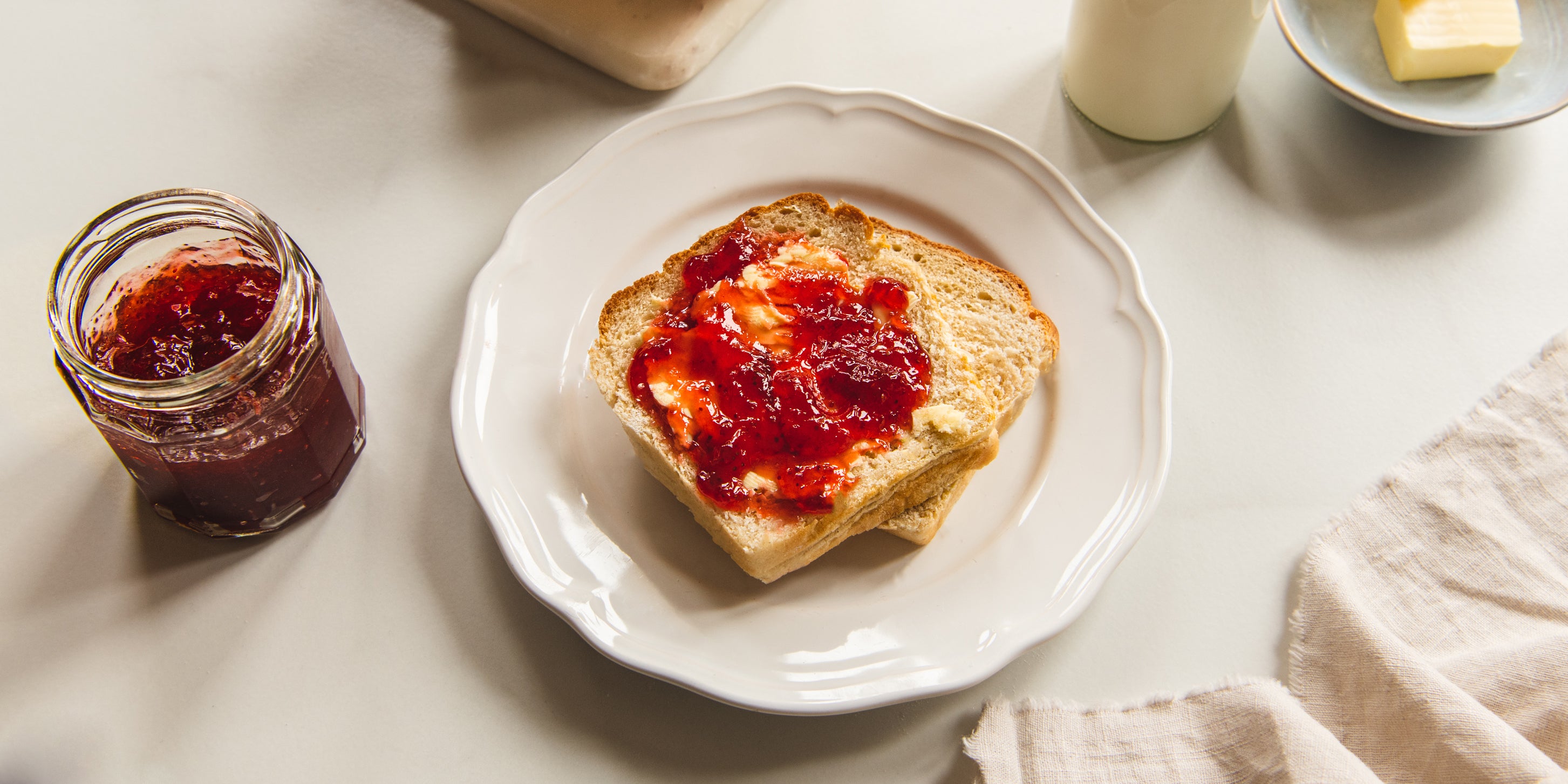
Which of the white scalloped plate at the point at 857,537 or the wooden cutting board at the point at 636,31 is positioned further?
the wooden cutting board at the point at 636,31

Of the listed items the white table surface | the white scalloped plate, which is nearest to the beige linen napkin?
the white table surface

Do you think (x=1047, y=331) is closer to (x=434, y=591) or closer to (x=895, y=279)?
(x=895, y=279)

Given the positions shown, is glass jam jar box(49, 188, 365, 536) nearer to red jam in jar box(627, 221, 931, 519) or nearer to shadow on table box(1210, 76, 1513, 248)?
red jam in jar box(627, 221, 931, 519)

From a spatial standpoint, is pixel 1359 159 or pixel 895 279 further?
pixel 1359 159

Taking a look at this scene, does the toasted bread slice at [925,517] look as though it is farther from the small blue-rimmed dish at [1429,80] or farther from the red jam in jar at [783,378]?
the small blue-rimmed dish at [1429,80]

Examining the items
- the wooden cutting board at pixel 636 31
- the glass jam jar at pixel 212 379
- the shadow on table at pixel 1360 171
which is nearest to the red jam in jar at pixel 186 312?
the glass jam jar at pixel 212 379

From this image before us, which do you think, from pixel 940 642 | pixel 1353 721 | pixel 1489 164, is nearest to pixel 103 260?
pixel 940 642
